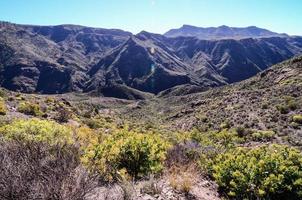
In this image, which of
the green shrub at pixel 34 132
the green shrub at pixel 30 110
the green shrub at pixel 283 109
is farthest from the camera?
the green shrub at pixel 283 109

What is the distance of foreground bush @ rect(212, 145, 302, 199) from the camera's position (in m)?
7.88

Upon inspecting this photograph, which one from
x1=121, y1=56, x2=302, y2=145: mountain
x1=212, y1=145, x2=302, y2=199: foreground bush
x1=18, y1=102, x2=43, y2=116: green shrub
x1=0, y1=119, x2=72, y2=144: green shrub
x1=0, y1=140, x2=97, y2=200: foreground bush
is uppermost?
x1=0, y1=140, x2=97, y2=200: foreground bush

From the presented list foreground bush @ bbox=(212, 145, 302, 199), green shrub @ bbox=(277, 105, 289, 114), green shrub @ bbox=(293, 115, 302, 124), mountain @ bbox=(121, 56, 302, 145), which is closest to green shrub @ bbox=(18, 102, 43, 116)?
mountain @ bbox=(121, 56, 302, 145)

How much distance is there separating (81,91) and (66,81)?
51.1ft

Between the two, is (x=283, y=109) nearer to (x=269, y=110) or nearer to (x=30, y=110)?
(x=269, y=110)

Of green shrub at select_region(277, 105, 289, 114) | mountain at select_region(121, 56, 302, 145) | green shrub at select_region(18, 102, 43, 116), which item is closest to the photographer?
green shrub at select_region(18, 102, 43, 116)

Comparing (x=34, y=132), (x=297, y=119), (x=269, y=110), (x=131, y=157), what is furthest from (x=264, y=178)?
(x=269, y=110)

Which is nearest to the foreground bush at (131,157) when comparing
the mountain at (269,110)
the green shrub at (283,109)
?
the mountain at (269,110)

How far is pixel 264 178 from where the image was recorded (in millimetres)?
8031

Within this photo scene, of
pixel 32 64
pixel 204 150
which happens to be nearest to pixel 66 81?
pixel 32 64

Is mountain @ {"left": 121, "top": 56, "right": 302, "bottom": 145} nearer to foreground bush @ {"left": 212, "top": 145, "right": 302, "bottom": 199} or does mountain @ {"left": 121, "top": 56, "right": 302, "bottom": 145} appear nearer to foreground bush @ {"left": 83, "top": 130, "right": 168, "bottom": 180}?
foreground bush @ {"left": 212, "top": 145, "right": 302, "bottom": 199}

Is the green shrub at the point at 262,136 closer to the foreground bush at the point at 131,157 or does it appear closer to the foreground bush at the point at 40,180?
the foreground bush at the point at 131,157

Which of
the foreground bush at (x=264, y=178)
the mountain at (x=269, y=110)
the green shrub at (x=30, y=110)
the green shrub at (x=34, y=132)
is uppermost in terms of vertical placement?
the foreground bush at (x=264, y=178)

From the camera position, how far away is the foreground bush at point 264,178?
788 cm
